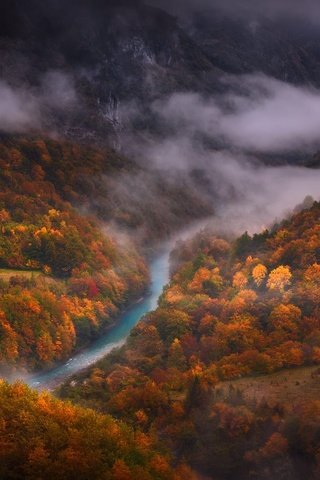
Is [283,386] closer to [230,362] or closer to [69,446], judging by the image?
[230,362]

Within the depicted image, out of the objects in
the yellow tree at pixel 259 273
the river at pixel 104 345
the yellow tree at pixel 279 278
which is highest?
the river at pixel 104 345

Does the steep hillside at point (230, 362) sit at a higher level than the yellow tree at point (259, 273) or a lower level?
lower

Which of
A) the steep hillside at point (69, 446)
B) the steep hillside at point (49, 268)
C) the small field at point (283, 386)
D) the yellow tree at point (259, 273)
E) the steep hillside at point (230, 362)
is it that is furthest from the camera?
the steep hillside at point (49, 268)

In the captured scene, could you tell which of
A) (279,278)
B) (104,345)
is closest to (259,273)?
(279,278)

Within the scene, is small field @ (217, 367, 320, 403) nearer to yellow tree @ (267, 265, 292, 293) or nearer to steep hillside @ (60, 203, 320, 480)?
steep hillside @ (60, 203, 320, 480)

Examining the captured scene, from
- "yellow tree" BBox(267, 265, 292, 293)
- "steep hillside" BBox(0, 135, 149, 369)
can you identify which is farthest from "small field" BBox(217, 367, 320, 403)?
"steep hillside" BBox(0, 135, 149, 369)

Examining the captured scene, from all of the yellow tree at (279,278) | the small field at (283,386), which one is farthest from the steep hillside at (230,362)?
the small field at (283,386)

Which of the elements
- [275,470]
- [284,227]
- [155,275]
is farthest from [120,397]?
[155,275]

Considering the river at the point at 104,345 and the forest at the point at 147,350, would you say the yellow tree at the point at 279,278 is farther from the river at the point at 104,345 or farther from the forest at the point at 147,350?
the river at the point at 104,345
